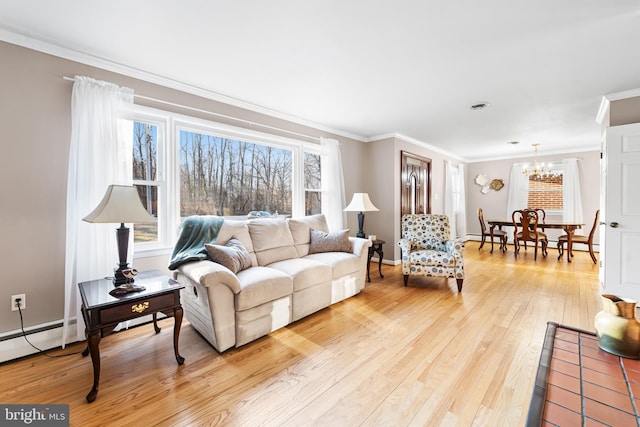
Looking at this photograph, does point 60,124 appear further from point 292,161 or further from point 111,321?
point 292,161

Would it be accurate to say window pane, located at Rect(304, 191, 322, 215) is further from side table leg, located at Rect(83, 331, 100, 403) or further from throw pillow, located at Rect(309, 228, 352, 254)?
side table leg, located at Rect(83, 331, 100, 403)

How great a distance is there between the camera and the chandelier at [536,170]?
20.6ft

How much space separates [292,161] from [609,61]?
3.41 meters

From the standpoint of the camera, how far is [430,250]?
3846 millimetres

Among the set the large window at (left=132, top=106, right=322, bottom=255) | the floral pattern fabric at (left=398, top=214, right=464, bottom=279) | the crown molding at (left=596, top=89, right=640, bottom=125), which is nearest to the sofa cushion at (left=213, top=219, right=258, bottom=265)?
the large window at (left=132, top=106, right=322, bottom=255)

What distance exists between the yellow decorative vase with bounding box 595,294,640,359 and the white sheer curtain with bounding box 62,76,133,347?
3244 millimetres

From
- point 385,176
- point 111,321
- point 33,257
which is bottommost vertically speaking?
point 111,321

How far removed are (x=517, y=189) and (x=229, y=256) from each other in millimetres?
7429

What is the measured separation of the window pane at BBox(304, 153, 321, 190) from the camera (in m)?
4.25

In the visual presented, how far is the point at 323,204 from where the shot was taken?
175 inches

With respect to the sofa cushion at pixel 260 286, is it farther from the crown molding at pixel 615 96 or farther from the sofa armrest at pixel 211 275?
the crown molding at pixel 615 96

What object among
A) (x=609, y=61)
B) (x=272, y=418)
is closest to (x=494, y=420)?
(x=272, y=418)

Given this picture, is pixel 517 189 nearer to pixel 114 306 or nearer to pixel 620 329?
pixel 620 329

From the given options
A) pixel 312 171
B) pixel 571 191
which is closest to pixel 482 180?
pixel 571 191
